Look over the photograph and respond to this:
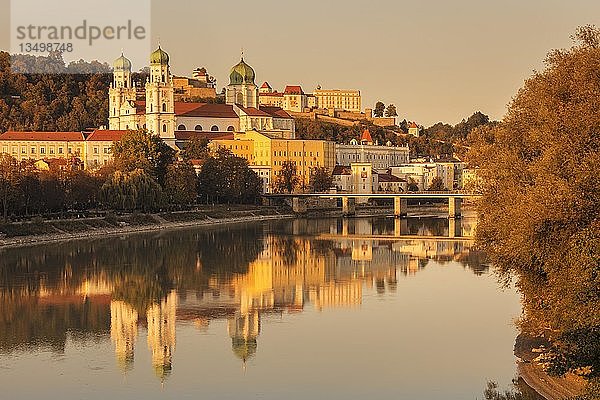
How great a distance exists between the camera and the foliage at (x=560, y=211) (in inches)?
523

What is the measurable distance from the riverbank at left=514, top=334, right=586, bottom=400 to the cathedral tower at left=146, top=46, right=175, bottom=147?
5846 centimetres

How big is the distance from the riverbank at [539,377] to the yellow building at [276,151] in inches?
2317

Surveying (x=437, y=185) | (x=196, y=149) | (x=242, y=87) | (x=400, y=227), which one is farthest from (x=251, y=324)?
(x=242, y=87)

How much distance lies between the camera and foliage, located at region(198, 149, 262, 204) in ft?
203

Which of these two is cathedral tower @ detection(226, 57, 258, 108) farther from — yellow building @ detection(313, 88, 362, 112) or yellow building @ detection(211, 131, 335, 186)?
yellow building @ detection(313, 88, 362, 112)

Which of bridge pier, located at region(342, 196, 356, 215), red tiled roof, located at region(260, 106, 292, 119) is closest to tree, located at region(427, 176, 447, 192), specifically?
red tiled roof, located at region(260, 106, 292, 119)

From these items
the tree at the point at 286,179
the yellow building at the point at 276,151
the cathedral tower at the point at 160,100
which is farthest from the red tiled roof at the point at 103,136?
the tree at the point at 286,179

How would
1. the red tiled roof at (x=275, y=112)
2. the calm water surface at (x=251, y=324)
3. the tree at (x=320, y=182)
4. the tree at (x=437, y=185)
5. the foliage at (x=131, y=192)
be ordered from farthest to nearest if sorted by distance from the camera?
1. the red tiled roof at (x=275, y=112)
2. the tree at (x=437, y=185)
3. the tree at (x=320, y=182)
4. the foliage at (x=131, y=192)
5. the calm water surface at (x=251, y=324)

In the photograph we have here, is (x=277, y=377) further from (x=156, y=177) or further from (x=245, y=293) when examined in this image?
(x=156, y=177)

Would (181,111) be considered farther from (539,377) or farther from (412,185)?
(539,377)

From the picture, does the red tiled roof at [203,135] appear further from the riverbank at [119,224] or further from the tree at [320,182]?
the riverbank at [119,224]

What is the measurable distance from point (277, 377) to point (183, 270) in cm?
1533

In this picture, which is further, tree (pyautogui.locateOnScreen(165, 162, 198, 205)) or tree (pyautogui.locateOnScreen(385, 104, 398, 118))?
tree (pyautogui.locateOnScreen(385, 104, 398, 118))

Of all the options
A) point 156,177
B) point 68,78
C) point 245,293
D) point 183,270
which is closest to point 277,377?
point 245,293
